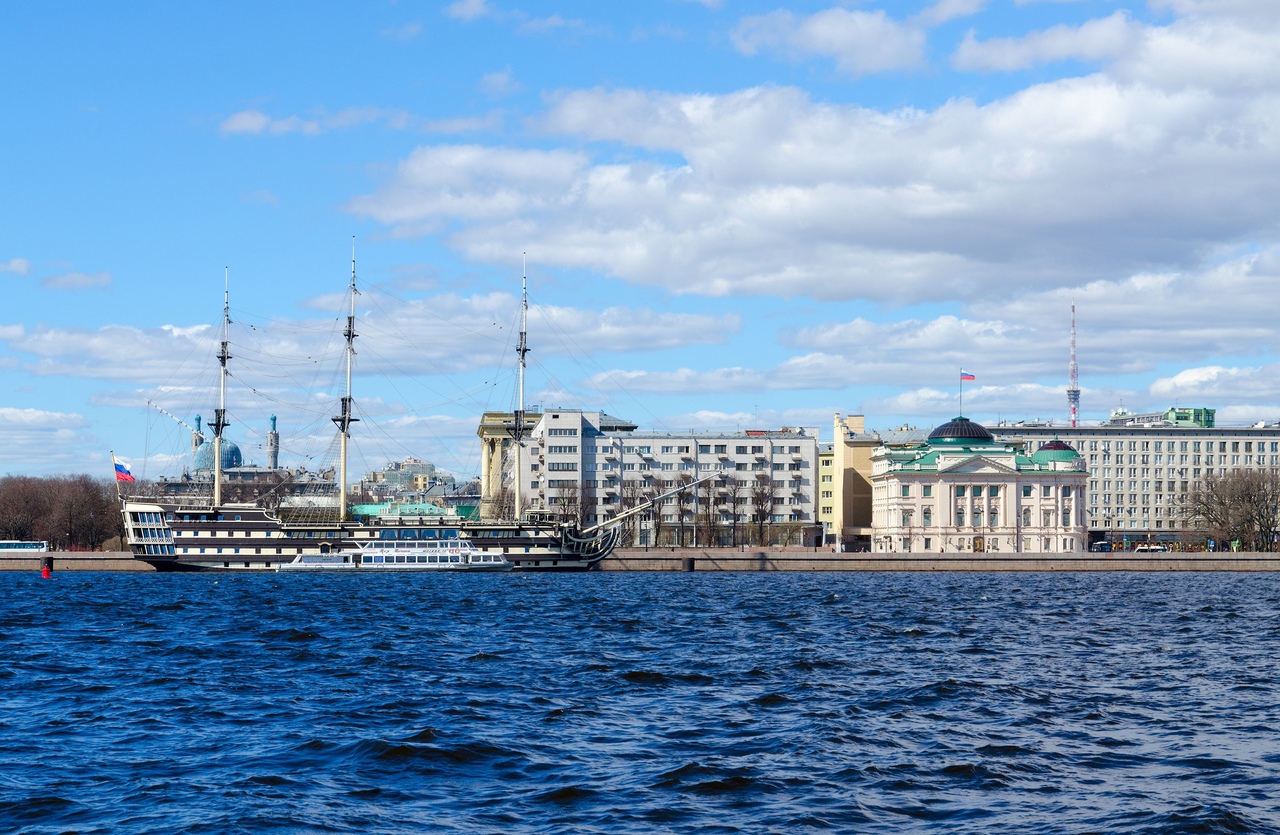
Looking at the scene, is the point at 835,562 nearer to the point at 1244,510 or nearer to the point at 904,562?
the point at 904,562

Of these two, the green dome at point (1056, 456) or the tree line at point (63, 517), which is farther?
the green dome at point (1056, 456)

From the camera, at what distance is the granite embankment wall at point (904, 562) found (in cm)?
13050

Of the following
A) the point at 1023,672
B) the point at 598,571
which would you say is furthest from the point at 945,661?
the point at 598,571

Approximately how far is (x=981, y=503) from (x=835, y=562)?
4673cm

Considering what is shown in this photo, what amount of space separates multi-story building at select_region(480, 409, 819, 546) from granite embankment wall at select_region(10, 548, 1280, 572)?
36927 mm

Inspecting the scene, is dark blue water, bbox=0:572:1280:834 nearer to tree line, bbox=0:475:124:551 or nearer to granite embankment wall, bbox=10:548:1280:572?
granite embankment wall, bbox=10:548:1280:572

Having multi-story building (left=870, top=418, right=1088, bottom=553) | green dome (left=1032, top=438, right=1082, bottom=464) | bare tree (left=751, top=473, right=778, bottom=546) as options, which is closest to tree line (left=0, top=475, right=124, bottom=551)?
bare tree (left=751, top=473, right=778, bottom=546)

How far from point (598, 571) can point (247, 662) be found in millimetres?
94457

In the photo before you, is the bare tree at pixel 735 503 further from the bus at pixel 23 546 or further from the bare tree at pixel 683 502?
the bus at pixel 23 546

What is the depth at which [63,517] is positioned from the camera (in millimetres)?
158750

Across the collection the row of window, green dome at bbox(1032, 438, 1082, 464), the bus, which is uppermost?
green dome at bbox(1032, 438, 1082, 464)

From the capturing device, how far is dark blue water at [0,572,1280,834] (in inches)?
736

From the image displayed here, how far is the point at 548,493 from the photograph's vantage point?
178 metres

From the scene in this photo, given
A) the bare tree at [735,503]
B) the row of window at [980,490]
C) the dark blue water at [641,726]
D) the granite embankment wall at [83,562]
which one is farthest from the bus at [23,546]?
the row of window at [980,490]
